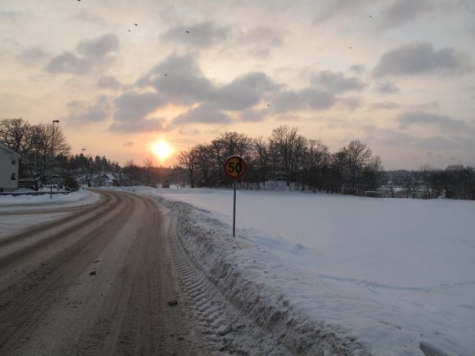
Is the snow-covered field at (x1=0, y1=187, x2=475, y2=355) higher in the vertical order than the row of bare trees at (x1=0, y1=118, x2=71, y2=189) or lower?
lower

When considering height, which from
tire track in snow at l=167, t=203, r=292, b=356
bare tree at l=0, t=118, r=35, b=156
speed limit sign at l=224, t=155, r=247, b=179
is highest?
bare tree at l=0, t=118, r=35, b=156

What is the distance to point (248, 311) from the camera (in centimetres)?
511

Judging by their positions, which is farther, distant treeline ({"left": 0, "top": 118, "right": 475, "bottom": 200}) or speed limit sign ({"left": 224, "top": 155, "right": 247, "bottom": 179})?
distant treeline ({"left": 0, "top": 118, "right": 475, "bottom": 200})

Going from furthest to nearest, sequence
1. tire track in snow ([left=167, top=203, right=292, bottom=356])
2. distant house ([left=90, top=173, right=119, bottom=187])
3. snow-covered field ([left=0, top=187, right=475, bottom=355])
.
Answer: distant house ([left=90, top=173, right=119, bottom=187]) → tire track in snow ([left=167, top=203, right=292, bottom=356]) → snow-covered field ([left=0, top=187, right=475, bottom=355])

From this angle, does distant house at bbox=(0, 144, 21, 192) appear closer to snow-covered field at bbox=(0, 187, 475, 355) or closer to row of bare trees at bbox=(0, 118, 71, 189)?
Answer: row of bare trees at bbox=(0, 118, 71, 189)

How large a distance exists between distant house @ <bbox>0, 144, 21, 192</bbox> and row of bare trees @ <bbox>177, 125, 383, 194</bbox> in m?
47.0

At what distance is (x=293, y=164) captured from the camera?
85875mm

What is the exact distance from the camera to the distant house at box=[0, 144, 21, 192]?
48.5 m

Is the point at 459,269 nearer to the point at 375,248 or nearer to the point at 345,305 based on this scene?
the point at 375,248

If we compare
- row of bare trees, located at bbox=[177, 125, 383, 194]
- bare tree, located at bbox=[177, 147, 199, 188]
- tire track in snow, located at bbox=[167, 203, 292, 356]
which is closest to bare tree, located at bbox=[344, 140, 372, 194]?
row of bare trees, located at bbox=[177, 125, 383, 194]

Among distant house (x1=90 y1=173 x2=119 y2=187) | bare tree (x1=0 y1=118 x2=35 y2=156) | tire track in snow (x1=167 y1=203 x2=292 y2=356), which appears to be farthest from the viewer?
distant house (x1=90 y1=173 x2=119 y2=187)

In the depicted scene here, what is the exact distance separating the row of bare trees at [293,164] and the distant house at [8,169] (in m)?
47.0

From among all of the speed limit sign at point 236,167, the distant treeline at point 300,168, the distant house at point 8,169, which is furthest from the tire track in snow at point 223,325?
the distant treeline at point 300,168

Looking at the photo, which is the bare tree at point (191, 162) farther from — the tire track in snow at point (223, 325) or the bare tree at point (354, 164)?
the tire track in snow at point (223, 325)
